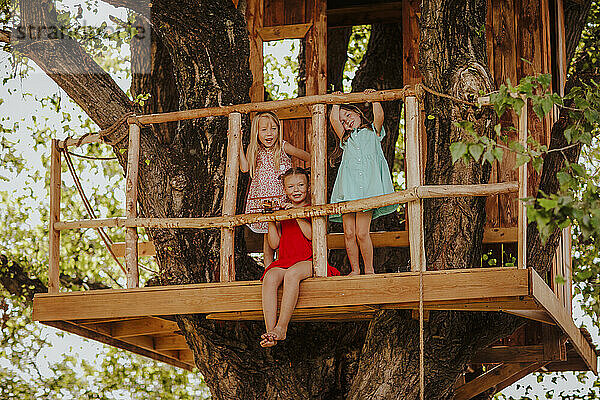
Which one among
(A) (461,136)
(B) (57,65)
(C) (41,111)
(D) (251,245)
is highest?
(C) (41,111)

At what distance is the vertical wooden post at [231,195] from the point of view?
6500 mm

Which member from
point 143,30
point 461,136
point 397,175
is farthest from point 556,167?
point 397,175

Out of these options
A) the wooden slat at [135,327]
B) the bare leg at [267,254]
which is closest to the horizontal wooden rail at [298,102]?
the bare leg at [267,254]

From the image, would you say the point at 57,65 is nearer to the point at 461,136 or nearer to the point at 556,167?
the point at 461,136

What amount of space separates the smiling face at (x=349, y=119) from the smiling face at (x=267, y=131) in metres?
0.53

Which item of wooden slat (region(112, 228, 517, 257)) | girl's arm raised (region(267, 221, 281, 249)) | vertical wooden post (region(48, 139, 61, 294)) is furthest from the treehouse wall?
vertical wooden post (region(48, 139, 61, 294))

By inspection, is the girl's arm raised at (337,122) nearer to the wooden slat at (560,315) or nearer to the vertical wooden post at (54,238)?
the wooden slat at (560,315)

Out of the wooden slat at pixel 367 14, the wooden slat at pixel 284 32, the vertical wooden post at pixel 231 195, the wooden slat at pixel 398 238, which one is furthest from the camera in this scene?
the wooden slat at pixel 367 14

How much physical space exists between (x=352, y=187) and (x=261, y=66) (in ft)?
8.04

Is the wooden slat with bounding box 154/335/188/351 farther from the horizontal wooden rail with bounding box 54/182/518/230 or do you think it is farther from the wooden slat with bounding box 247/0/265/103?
the horizontal wooden rail with bounding box 54/182/518/230

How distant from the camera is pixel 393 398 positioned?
717 centimetres

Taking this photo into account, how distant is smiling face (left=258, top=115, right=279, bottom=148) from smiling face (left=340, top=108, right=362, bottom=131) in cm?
53

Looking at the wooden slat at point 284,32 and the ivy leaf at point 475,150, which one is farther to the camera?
the wooden slat at point 284,32

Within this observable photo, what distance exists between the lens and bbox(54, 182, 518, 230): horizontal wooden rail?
583 cm
